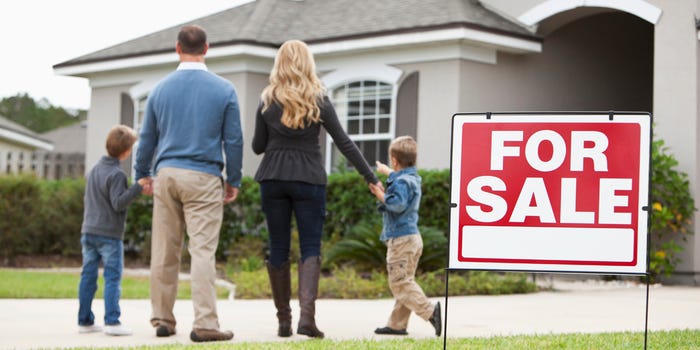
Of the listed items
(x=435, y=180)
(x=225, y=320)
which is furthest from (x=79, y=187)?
(x=225, y=320)

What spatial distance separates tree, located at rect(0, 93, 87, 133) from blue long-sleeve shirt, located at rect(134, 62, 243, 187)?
68021 millimetres

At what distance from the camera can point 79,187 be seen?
16.6 m

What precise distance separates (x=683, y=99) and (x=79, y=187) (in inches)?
372

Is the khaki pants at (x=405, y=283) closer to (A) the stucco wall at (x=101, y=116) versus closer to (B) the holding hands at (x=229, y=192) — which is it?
(B) the holding hands at (x=229, y=192)

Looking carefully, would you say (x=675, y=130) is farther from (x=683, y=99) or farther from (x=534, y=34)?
(x=534, y=34)

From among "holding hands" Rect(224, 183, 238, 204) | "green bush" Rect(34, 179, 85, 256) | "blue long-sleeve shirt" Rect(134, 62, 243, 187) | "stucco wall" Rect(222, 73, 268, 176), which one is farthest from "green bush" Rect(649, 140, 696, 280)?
"green bush" Rect(34, 179, 85, 256)

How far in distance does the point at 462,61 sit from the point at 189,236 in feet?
29.2

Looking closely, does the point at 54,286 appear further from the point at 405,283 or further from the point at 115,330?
the point at 405,283

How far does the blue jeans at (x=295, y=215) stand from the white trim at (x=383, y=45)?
7.91 meters

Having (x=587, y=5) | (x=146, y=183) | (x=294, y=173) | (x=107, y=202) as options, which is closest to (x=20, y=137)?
(x=587, y=5)

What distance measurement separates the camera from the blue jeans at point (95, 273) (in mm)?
7246

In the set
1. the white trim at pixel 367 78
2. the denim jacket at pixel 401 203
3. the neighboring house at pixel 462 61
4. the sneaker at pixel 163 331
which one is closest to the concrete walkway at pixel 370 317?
the sneaker at pixel 163 331

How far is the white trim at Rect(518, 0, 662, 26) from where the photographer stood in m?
13.7

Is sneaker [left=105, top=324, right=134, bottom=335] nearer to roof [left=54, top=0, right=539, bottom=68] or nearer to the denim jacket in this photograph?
the denim jacket
